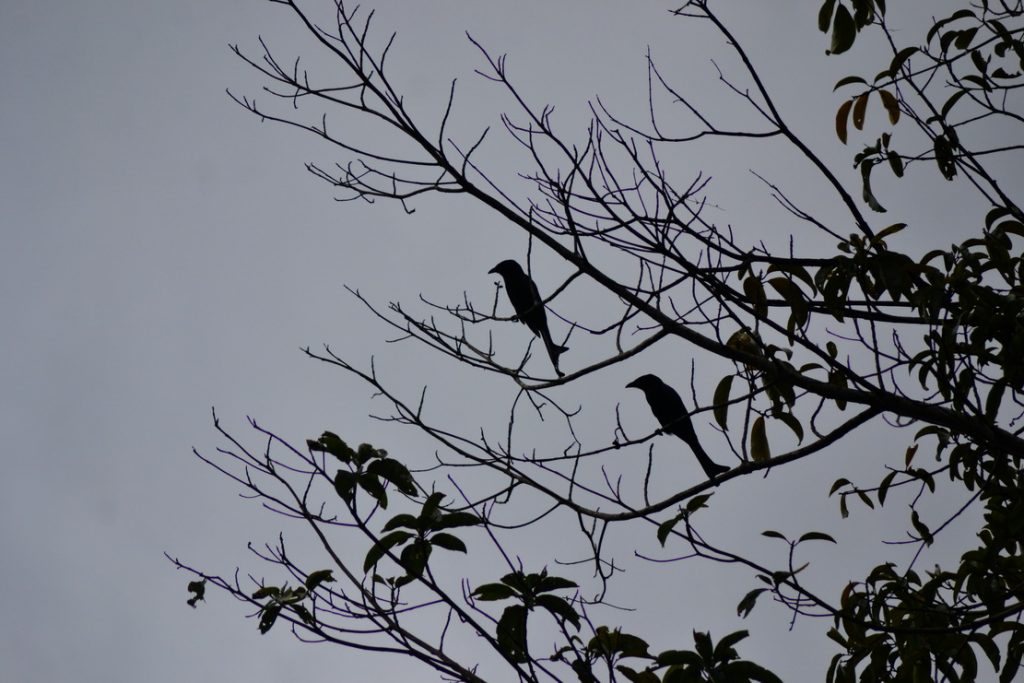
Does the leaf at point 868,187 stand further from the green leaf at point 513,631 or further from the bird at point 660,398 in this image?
the bird at point 660,398

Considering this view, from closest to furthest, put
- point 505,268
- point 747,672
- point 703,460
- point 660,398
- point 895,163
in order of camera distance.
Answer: point 747,672 → point 895,163 → point 703,460 → point 660,398 → point 505,268

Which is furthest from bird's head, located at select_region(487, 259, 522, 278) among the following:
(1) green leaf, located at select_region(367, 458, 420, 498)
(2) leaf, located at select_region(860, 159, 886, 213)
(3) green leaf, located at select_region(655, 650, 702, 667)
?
(3) green leaf, located at select_region(655, 650, 702, 667)

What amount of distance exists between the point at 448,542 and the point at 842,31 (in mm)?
2093

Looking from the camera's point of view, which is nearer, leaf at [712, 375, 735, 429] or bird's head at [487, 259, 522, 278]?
leaf at [712, 375, 735, 429]

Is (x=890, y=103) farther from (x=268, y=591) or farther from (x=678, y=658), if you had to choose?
(x=268, y=591)

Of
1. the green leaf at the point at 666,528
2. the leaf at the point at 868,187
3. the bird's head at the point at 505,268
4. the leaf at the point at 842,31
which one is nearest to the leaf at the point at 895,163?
the leaf at the point at 868,187

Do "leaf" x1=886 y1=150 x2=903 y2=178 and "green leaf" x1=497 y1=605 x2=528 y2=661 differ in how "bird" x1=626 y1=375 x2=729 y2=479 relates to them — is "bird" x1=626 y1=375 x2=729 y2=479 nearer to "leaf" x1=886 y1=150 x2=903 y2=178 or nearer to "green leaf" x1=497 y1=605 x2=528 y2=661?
"leaf" x1=886 y1=150 x2=903 y2=178

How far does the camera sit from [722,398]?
2689 mm

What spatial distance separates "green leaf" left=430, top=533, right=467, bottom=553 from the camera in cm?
238

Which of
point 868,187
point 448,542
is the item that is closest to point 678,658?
point 448,542

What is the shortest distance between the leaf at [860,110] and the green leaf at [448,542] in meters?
2.07

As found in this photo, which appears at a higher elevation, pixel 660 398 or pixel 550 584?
pixel 660 398

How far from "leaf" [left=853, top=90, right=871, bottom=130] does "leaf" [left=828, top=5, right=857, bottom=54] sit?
30 centimetres

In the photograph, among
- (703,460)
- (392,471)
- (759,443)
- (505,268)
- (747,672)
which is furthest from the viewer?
(505,268)
